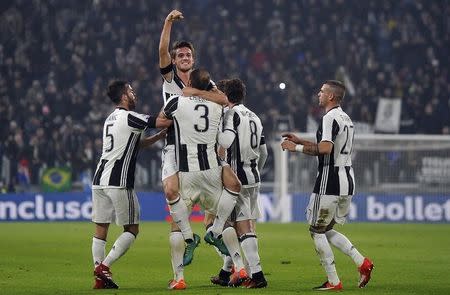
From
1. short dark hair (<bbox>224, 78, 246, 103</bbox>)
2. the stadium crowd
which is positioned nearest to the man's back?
short dark hair (<bbox>224, 78, 246, 103</bbox>)

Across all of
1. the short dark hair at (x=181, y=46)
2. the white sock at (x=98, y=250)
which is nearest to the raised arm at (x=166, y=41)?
the short dark hair at (x=181, y=46)

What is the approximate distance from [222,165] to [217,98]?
659 millimetres

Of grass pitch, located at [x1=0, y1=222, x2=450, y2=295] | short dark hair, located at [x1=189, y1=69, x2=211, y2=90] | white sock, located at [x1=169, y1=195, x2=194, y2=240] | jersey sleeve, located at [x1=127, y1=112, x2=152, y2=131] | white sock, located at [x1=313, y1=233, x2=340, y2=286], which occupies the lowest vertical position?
grass pitch, located at [x1=0, y1=222, x2=450, y2=295]

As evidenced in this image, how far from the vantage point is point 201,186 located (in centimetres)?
1009

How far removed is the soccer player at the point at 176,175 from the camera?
1009 cm

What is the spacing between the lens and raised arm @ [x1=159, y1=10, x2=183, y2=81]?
407 inches

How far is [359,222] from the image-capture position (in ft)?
85.0

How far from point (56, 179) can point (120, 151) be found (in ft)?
53.1

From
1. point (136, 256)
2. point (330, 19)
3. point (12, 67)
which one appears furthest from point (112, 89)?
point (330, 19)

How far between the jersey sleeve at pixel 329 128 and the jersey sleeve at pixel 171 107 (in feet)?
4.88

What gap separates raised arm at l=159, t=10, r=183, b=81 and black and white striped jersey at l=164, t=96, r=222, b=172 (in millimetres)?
552

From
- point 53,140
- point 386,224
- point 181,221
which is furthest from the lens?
point 53,140

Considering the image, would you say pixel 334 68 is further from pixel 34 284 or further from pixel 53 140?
pixel 34 284

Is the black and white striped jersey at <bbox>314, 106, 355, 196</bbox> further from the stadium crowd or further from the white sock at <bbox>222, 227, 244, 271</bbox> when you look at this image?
the stadium crowd
